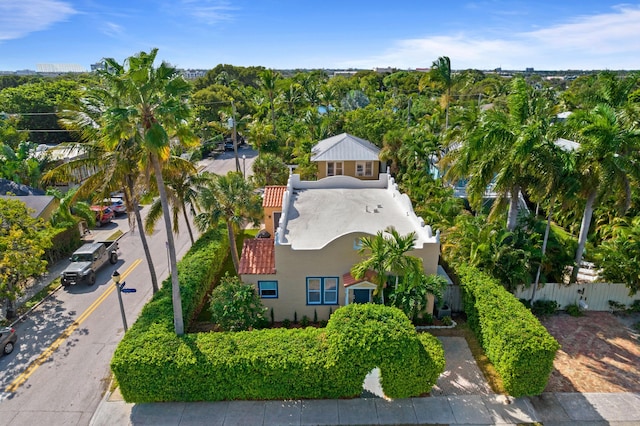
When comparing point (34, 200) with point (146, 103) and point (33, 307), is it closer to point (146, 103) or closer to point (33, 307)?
point (33, 307)

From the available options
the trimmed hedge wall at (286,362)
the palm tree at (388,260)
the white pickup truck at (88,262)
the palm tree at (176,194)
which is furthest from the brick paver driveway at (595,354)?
the white pickup truck at (88,262)

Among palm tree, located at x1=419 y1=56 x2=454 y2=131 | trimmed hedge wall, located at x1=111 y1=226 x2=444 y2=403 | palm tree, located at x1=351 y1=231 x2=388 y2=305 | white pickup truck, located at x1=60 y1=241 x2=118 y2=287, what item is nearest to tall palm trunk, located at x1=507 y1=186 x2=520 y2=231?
palm tree, located at x1=351 y1=231 x2=388 y2=305

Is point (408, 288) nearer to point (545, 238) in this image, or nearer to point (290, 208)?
point (545, 238)

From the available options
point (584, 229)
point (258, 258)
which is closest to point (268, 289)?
point (258, 258)

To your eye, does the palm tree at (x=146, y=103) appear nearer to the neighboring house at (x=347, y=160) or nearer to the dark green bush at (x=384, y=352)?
the dark green bush at (x=384, y=352)

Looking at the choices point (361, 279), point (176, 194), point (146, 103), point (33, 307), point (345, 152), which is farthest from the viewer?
point (345, 152)

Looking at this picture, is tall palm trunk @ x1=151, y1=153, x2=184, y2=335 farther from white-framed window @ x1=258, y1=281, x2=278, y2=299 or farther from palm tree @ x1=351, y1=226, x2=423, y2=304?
palm tree @ x1=351, y1=226, x2=423, y2=304
